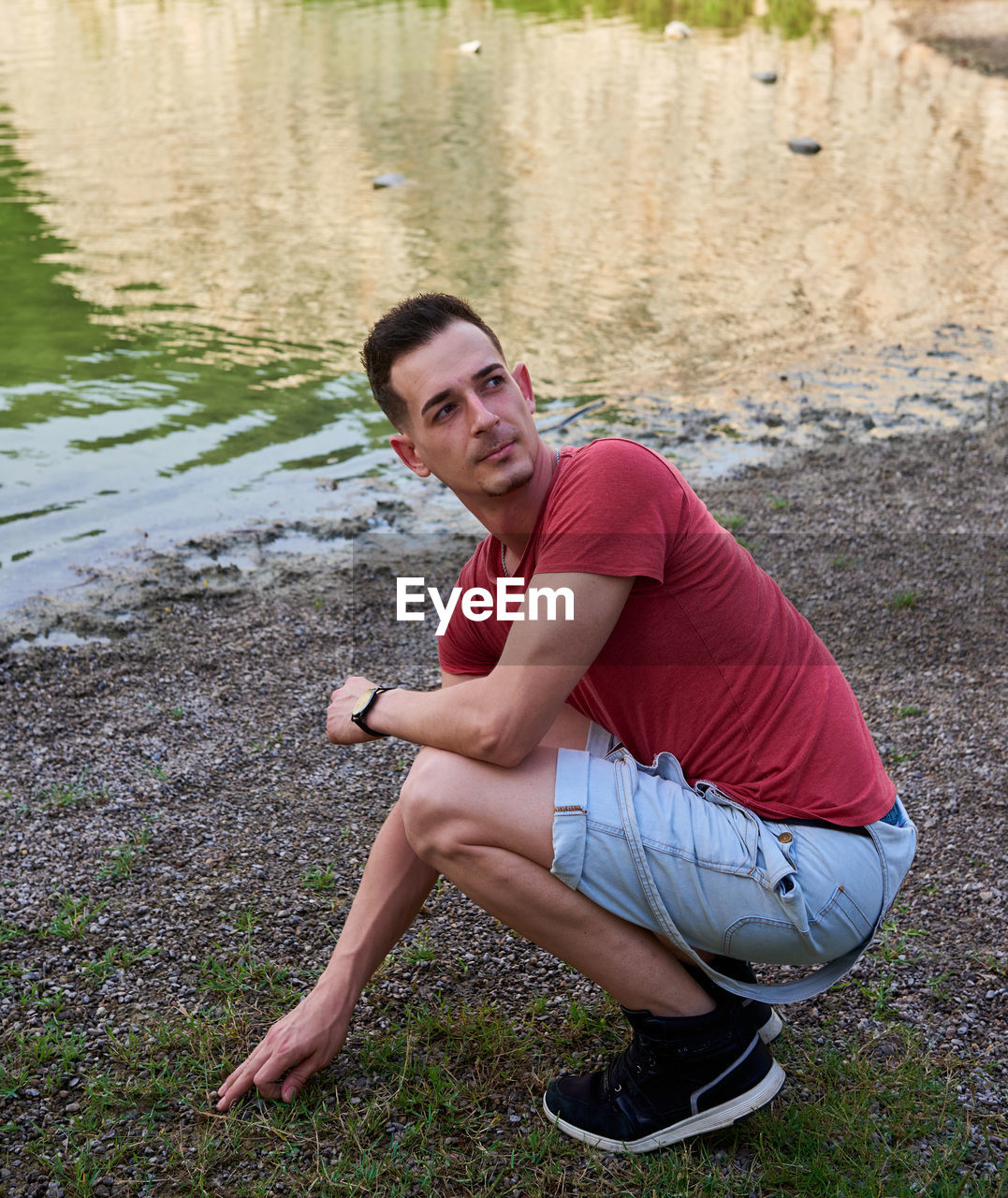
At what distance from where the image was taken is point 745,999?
2.75 meters

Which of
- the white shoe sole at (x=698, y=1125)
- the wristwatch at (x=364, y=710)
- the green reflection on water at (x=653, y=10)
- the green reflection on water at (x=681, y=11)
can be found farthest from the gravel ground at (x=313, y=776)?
the green reflection on water at (x=653, y=10)

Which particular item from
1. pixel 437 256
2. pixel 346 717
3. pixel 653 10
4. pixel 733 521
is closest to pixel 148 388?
pixel 437 256

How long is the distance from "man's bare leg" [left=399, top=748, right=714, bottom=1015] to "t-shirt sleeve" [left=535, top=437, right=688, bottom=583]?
47 centimetres

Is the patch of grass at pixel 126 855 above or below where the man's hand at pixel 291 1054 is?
below

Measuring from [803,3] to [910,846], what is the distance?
38534 mm

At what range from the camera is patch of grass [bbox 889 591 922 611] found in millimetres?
5570

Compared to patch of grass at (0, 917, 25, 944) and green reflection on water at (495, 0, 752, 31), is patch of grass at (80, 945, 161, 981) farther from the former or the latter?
green reflection on water at (495, 0, 752, 31)

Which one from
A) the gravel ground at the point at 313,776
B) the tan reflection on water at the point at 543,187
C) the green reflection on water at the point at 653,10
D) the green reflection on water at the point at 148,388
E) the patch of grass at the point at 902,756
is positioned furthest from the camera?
the green reflection on water at the point at 653,10

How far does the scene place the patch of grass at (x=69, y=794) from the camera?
409 centimetres

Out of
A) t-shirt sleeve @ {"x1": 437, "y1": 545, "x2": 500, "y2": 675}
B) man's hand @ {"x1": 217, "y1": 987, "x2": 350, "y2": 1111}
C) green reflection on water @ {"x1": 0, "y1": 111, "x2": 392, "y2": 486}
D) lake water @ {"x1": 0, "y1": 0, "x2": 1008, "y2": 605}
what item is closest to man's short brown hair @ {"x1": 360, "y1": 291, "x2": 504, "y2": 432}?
t-shirt sleeve @ {"x1": 437, "y1": 545, "x2": 500, "y2": 675}

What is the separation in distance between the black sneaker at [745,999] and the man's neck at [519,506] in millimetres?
1100

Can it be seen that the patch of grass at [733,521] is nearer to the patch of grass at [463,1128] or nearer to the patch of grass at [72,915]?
the patch of grass at [463,1128]

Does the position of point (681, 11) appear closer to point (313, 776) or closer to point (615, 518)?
point (313, 776)

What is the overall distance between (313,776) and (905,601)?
3.03 meters
